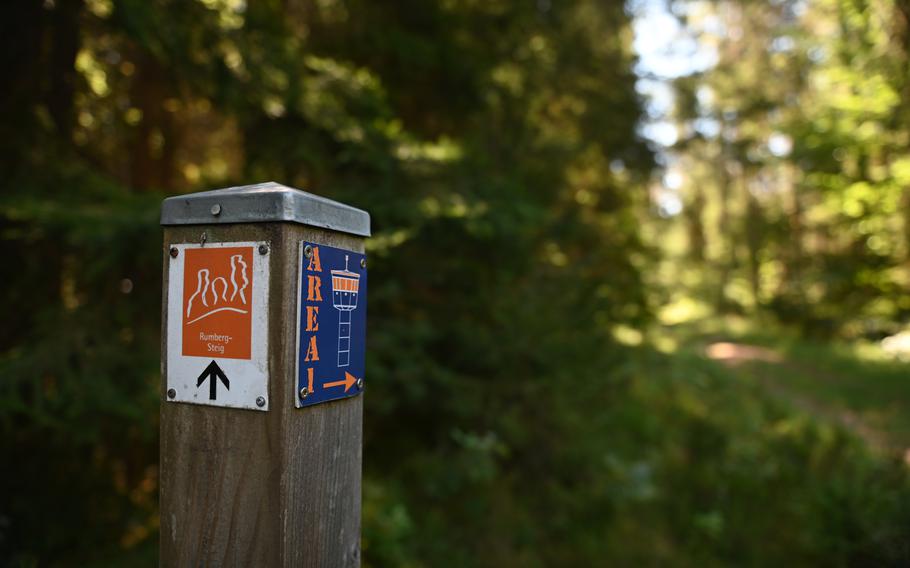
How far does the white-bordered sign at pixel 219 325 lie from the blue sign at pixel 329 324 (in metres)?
0.09

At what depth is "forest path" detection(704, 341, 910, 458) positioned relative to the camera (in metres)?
8.77

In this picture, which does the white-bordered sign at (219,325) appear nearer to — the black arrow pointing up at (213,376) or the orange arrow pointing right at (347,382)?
the black arrow pointing up at (213,376)

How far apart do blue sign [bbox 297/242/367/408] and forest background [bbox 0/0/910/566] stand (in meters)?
2.15

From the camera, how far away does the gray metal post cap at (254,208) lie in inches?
53.9

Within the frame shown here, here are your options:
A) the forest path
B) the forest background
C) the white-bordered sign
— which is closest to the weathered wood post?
the white-bordered sign

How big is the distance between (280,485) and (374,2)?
5721mm

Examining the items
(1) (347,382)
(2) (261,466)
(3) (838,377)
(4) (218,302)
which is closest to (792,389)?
(3) (838,377)

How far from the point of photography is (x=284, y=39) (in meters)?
4.44

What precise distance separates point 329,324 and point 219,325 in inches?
10.1

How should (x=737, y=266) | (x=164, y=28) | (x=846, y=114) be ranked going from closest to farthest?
1. (x=164, y=28)
2. (x=846, y=114)
3. (x=737, y=266)

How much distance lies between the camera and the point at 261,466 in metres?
1.39

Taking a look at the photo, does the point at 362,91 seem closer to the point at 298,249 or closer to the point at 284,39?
the point at 284,39

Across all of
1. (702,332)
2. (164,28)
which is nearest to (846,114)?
(164,28)

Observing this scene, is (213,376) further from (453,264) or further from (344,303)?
(453,264)
